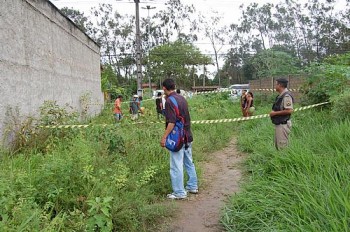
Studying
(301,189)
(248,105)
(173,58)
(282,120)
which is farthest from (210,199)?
(173,58)

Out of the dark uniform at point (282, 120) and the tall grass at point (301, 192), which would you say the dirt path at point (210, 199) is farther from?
the dark uniform at point (282, 120)

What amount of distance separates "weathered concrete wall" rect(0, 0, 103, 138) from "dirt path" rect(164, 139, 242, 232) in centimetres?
343

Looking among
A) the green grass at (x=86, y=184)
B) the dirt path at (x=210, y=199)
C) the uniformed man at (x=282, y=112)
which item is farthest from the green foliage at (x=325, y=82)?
the green grass at (x=86, y=184)

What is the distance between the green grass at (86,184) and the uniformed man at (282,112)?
1516 millimetres

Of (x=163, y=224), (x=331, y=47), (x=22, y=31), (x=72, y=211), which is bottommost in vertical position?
(x=163, y=224)

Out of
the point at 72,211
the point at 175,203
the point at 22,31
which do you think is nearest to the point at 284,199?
the point at 175,203

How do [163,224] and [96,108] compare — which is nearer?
[163,224]

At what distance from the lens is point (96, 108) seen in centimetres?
1308

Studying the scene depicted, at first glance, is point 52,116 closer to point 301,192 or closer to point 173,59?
point 301,192

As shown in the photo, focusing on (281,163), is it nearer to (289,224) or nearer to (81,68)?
(289,224)

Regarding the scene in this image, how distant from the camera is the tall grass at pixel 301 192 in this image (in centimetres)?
270

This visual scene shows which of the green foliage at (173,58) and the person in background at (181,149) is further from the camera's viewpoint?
the green foliage at (173,58)

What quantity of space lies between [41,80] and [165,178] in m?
3.94

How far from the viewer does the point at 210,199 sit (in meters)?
4.37
